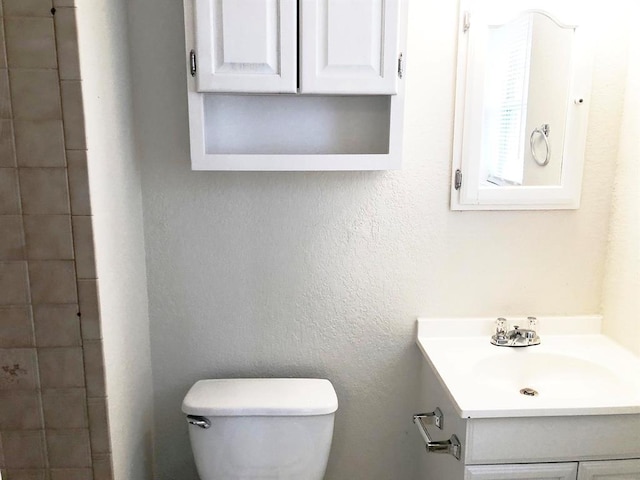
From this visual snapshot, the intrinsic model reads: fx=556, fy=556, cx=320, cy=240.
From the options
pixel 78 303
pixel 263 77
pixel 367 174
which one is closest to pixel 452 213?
pixel 367 174

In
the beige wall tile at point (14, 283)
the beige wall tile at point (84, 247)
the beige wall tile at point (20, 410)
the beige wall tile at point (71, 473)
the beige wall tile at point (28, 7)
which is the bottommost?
the beige wall tile at point (71, 473)

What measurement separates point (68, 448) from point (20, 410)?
14 cm

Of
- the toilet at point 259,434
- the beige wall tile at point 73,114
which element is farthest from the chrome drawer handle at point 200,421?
the beige wall tile at point 73,114

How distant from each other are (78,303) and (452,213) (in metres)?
1.12

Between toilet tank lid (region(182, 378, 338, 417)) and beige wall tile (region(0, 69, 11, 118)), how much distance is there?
900mm

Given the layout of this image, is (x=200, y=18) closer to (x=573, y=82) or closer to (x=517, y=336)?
(x=573, y=82)

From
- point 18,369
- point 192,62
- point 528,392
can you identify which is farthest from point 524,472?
point 192,62

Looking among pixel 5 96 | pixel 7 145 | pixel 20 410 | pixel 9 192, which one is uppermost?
pixel 5 96

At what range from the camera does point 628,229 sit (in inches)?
67.2

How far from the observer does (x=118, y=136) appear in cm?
149

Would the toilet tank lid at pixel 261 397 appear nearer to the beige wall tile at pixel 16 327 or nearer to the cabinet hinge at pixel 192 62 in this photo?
the beige wall tile at pixel 16 327

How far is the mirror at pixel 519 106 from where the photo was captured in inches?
64.8

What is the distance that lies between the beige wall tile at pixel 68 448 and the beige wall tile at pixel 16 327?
23 centimetres

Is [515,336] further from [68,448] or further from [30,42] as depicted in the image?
[30,42]
